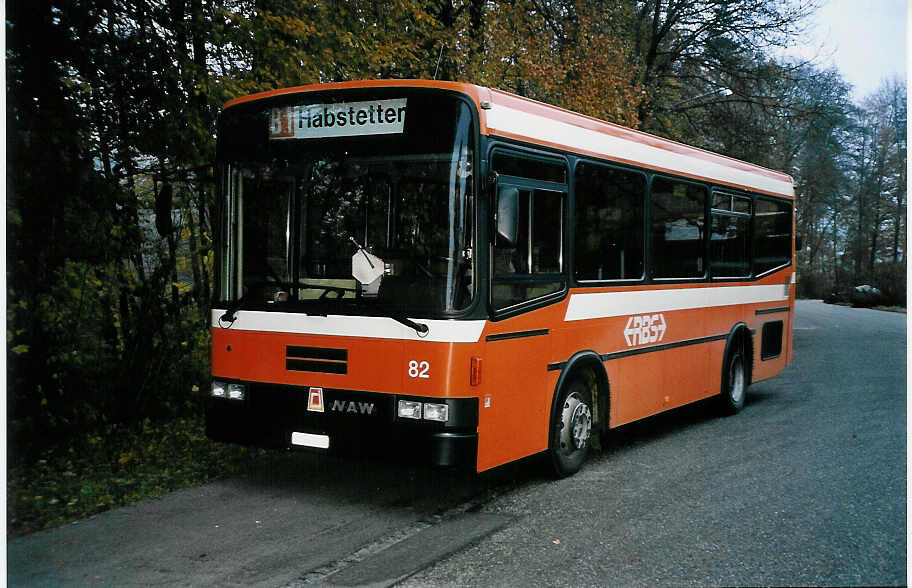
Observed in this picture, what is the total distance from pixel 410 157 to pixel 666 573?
9.96 feet

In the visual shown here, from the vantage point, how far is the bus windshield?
6008 mm

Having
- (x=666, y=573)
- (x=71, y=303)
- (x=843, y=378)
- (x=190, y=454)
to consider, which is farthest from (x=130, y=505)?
(x=843, y=378)

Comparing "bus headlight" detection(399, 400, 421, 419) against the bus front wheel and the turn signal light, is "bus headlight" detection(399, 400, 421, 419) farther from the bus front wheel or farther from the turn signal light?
the bus front wheel

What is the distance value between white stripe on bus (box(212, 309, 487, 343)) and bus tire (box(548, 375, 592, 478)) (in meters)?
1.43

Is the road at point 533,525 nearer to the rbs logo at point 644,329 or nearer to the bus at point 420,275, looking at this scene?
the bus at point 420,275

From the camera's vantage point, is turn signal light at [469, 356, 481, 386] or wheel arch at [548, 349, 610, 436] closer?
turn signal light at [469, 356, 481, 386]

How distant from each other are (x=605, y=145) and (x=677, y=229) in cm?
170

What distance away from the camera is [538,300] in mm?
6820

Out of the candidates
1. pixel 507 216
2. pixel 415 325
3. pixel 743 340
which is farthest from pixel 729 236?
pixel 415 325

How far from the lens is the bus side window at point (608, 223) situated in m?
7.45

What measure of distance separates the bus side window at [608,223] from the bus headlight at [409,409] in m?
2.02

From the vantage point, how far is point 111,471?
752cm

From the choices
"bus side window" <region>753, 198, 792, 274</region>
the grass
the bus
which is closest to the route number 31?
the bus

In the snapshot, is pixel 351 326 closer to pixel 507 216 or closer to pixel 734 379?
pixel 507 216
